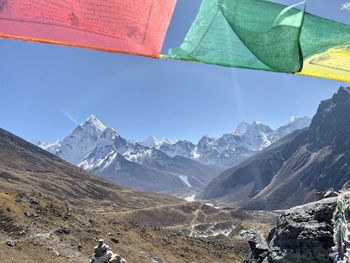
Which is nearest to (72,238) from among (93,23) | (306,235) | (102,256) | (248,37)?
(102,256)

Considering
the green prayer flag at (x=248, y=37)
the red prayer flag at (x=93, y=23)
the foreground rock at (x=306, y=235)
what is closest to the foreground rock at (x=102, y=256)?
the foreground rock at (x=306, y=235)

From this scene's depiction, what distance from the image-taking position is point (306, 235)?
14.0 metres

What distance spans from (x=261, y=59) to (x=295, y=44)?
0.46 meters

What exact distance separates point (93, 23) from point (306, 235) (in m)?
11.1

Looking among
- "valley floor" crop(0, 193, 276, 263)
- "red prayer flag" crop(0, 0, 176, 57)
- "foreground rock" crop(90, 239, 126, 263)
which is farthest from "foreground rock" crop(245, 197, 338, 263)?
"valley floor" crop(0, 193, 276, 263)

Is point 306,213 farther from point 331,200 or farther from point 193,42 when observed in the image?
point 193,42

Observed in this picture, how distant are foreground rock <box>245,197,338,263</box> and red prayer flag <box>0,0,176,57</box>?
33.3 feet

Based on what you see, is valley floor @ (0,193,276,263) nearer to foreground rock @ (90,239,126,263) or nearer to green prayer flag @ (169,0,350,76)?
foreground rock @ (90,239,126,263)

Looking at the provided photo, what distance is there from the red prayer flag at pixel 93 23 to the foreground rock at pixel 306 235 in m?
10.2

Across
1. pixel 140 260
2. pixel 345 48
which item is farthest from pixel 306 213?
pixel 140 260

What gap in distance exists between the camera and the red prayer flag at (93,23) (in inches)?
189

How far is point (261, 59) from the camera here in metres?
5.82

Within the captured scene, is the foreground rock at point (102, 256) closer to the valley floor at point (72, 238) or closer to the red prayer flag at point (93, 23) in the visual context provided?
the valley floor at point (72, 238)

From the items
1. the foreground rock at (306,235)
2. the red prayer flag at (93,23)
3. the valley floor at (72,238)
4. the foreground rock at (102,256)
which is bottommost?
the valley floor at (72,238)
